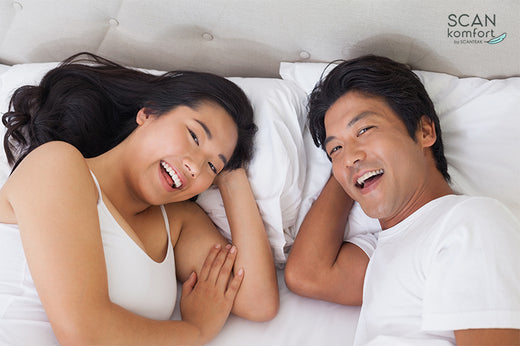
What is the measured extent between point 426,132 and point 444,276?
21.8 inches

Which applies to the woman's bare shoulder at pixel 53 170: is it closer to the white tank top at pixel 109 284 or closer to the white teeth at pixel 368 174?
the white tank top at pixel 109 284

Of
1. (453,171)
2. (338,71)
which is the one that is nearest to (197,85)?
(338,71)

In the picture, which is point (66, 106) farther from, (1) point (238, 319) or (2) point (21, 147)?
(1) point (238, 319)

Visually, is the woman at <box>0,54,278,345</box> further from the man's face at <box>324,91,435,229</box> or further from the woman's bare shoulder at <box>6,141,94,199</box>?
the man's face at <box>324,91,435,229</box>

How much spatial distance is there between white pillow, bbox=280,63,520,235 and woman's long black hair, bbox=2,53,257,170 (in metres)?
0.41

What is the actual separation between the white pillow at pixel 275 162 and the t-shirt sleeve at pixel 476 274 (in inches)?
22.9

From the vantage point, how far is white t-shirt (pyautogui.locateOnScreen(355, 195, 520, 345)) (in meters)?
1.06

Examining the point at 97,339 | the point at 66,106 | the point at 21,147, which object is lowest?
the point at 97,339

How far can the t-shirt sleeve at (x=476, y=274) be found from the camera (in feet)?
3.44

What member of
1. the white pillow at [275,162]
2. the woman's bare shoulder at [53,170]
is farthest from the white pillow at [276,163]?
the woman's bare shoulder at [53,170]

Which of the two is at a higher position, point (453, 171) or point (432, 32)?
point (432, 32)

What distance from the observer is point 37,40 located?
1.99 meters

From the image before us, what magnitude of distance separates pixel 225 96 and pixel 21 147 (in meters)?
Result: 0.76

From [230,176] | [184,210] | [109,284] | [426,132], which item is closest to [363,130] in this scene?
[426,132]
